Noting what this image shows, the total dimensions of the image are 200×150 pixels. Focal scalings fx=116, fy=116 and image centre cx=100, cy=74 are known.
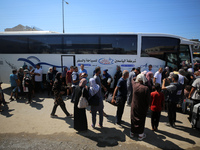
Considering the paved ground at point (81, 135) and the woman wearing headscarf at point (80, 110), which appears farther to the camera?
the woman wearing headscarf at point (80, 110)

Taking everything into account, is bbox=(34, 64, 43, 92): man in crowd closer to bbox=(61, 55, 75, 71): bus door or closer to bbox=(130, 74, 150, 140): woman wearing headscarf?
bbox=(61, 55, 75, 71): bus door

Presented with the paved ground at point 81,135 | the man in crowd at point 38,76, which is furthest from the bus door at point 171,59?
the man in crowd at point 38,76

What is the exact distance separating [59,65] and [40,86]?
6.92 feet

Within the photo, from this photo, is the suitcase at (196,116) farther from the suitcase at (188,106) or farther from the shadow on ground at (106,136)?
the shadow on ground at (106,136)

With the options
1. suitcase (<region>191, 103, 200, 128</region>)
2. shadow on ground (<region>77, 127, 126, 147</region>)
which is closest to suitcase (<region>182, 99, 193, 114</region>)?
suitcase (<region>191, 103, 200, 128</region>)

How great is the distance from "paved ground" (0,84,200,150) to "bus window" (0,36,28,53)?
491 cm

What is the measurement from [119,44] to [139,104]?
519 cm

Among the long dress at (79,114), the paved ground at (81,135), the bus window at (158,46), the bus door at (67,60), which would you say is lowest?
the paved ground at (81,135)

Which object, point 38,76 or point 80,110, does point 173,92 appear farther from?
point 38,76

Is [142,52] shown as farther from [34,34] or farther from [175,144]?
[34,34]

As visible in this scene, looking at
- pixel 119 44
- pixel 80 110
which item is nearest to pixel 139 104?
pixel 80 110

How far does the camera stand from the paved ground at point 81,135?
10.5ft

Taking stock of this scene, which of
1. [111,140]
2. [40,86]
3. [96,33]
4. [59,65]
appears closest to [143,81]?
[111,140]

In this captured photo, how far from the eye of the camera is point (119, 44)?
297 inches
